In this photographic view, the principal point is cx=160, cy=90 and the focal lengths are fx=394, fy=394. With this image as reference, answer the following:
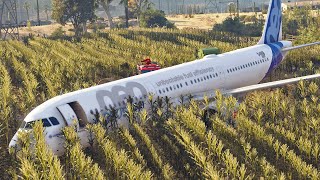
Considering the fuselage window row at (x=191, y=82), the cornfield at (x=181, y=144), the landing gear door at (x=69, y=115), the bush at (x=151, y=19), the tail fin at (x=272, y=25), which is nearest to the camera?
the cornfield at (x=181, y=144)

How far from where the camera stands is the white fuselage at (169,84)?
20.6 meters

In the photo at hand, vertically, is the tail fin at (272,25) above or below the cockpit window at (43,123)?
above

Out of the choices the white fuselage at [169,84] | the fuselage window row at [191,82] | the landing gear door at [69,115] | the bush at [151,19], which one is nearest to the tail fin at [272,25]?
the white fuselage at [169,84]

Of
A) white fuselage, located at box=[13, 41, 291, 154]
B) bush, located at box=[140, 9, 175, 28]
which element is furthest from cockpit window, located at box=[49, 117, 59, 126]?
bush, located at box=[140, 9, 175, 28]

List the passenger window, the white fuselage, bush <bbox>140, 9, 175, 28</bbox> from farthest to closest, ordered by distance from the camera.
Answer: bush <bbox>140, 9, 175, 28</bbox>, the white fuselage, the passenger window

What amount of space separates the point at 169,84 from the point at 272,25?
19015mm

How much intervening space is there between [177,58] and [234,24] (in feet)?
166

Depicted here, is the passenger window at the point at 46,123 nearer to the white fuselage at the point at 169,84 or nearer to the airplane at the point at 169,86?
the airplane at the point at 169,86

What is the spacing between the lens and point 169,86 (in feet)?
85.0

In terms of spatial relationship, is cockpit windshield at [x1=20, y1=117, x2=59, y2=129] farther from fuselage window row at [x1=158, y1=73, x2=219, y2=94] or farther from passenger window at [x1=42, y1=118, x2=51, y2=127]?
fuselage window row at [x1=158, y1=73, x2=219, y2=94]

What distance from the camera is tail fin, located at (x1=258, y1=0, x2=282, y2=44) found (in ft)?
129

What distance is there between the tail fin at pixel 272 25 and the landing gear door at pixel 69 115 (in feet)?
79.2

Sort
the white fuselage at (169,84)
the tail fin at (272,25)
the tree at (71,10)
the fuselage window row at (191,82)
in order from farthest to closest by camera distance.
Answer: the tree at (71,10) → the tail fin at (272,25) → the fuselage window row at (191,82) → the white fuselage at (169,84)

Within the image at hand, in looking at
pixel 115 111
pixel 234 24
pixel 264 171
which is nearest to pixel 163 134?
pixel 115 111
